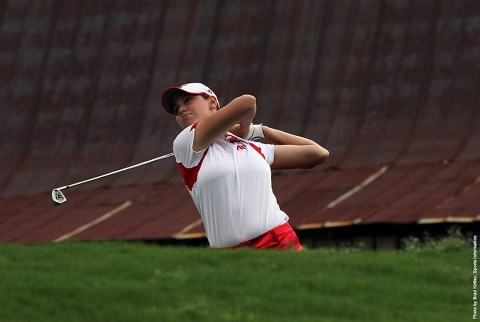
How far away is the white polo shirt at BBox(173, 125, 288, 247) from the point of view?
1414 cm

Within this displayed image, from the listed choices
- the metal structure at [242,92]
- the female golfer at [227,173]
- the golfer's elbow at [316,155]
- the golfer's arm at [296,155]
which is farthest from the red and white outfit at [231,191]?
the metal structure at [242,92]

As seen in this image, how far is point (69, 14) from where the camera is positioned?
38938 mm

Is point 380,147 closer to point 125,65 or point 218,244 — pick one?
point 125,65

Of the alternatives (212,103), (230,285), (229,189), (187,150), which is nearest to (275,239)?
(230,285)

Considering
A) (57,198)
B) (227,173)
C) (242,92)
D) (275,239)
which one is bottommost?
(242,92)

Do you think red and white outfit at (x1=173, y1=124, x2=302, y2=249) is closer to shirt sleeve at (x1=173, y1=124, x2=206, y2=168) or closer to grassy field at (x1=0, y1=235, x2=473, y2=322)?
shirt sleeve at (x1=173, y1=124, x2=206, y2=168)

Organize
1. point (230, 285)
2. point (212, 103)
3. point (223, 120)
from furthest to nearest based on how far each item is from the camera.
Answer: point (212, 103), point (230, 285), point (223, 120)

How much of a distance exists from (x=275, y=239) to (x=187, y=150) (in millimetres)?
890

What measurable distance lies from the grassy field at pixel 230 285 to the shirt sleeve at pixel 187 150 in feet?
2.66

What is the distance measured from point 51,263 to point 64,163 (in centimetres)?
2227

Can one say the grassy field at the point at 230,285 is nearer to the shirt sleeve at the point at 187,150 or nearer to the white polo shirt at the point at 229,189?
the white polo shirt at the point at 229,189

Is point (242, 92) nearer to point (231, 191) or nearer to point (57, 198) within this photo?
point (57, 198)

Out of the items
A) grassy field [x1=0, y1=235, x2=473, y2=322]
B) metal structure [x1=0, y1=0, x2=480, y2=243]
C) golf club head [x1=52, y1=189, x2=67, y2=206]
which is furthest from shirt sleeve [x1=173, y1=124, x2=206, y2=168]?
metal structure [x1=0, y1=0, x2=480, y2=243]

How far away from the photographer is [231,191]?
14.1 meters
